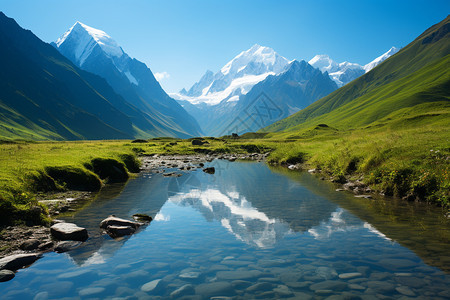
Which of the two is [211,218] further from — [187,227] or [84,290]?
[84,290]

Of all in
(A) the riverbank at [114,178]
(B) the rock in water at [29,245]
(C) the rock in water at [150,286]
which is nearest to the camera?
(C) the rock in water at [150,286]

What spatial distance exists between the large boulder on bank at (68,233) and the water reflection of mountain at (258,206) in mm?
7277

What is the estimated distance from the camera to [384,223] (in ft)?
49.8

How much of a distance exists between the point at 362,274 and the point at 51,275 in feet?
36.3

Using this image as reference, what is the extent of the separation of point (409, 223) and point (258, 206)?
9.41 m

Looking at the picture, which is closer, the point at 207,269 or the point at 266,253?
the point at 207,269

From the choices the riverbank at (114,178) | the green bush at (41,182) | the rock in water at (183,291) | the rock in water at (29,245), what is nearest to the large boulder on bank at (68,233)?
the rock in water at (29,245)

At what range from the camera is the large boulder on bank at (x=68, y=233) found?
41.8ft

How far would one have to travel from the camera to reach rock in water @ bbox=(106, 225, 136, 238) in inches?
544

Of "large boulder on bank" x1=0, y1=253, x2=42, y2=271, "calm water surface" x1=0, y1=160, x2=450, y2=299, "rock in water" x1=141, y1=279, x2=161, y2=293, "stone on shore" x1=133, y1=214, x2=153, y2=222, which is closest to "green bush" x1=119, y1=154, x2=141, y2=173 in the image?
"calm water surface" x1=0, y1=160, x2=450, y2=299

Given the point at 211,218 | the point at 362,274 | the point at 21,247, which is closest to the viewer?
the point at 362,274

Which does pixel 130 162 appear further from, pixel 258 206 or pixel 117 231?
pixel 117 231

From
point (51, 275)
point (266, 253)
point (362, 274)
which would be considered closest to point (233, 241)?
point (266, 253)

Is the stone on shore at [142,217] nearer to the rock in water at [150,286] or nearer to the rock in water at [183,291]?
Answer: the rock in water at [150,286]
